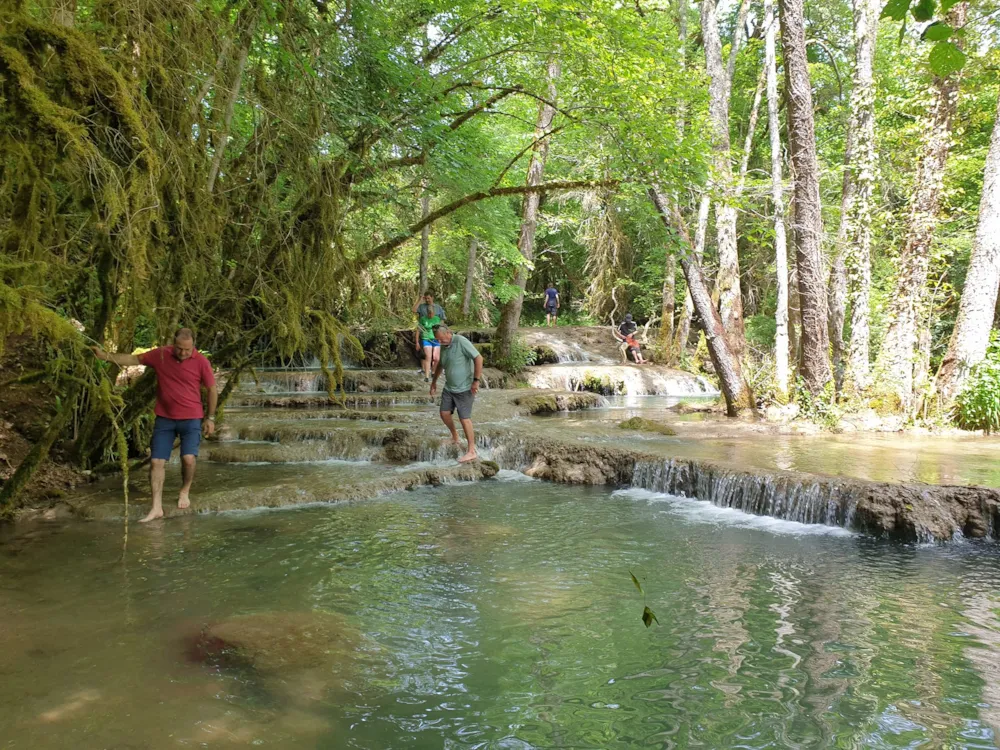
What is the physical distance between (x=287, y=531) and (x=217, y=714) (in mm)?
3691

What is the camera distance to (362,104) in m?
8.77

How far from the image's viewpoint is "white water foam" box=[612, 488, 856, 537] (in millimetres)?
7449

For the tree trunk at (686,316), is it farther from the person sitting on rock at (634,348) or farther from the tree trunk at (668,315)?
the person sitting on rock at (634,348)

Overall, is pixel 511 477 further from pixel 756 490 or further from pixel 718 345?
pixel 718 345

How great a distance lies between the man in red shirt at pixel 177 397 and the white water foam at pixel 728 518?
5.37 meters

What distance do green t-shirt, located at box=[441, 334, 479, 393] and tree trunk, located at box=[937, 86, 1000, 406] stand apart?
8.72 meters

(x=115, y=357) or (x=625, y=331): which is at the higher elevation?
(x=625, y=331)

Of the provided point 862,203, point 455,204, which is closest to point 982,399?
point 862,203

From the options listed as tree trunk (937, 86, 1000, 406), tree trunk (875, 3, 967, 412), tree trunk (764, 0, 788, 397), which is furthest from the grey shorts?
tree trunk (937, 86, 1000, 406)

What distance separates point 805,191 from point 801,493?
712 centimetres

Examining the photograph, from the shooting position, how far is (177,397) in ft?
23.2

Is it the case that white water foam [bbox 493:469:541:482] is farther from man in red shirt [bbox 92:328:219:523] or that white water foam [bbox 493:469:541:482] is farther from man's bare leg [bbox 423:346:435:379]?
man's bare leg [bbox 423:346:435:379]

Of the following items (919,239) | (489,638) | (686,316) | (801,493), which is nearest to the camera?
(489,638)

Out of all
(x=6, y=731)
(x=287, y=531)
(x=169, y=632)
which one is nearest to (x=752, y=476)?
(x=287, y=531)
